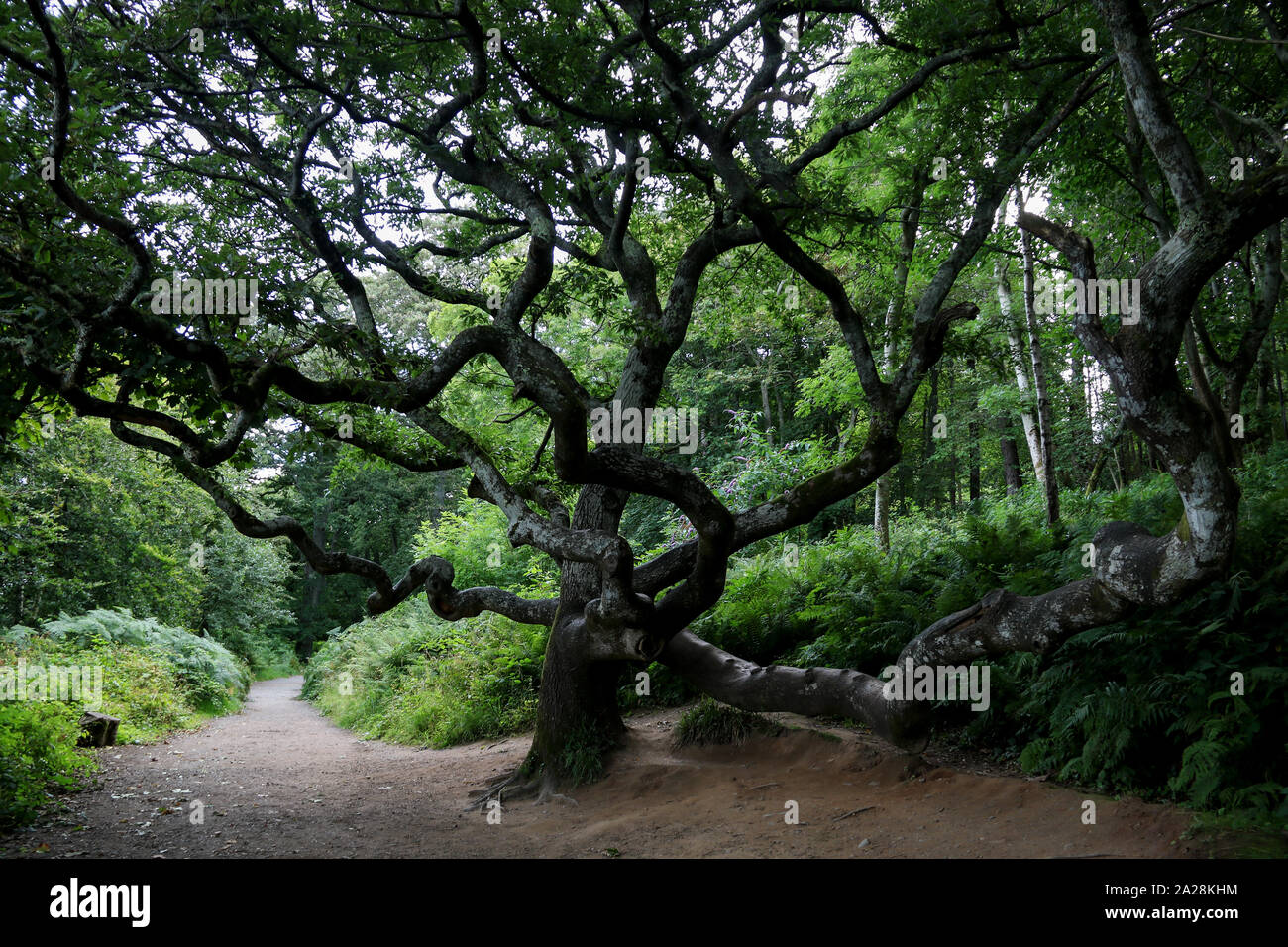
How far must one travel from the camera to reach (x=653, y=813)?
7.03m

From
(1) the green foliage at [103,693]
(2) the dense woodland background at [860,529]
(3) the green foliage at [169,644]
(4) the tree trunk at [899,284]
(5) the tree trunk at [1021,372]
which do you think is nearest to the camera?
(2) the dense woodland background at [860,529]

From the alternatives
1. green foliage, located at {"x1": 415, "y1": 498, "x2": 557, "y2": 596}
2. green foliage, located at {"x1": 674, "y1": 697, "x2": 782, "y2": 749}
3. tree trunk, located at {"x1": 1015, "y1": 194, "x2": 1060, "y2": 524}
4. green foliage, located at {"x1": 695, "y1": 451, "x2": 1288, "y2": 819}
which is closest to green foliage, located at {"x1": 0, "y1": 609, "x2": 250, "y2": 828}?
green foliage, located at {"x1": 415, "y1": 498, "x2": 557, "y2": 596}

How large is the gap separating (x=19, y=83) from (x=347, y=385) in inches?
140

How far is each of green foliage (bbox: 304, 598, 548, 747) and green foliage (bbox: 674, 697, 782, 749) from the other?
13.7 feet

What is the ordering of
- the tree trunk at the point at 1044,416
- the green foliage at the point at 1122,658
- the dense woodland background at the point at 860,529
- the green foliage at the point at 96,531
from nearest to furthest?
the green foliage at the point at 1122,658, the dense woodland background at the point at 860,529, the tree trunk at the point at 1044,416, the green foliage at the point at 96,531

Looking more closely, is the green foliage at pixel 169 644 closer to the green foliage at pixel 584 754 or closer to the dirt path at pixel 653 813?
the dirt path at pixel 653 813

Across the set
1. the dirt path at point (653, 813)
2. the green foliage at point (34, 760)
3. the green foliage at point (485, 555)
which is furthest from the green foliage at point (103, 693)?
the green foliage at point (485, 555)

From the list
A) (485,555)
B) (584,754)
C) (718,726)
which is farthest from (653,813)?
(485,555)

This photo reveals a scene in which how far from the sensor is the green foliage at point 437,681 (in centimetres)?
1230

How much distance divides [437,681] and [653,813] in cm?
843

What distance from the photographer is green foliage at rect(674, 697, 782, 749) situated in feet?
26.9

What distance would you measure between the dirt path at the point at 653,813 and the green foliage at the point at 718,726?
16 centimetres

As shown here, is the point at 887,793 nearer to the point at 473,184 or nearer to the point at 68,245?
the point at 473,184

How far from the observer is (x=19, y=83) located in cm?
632
